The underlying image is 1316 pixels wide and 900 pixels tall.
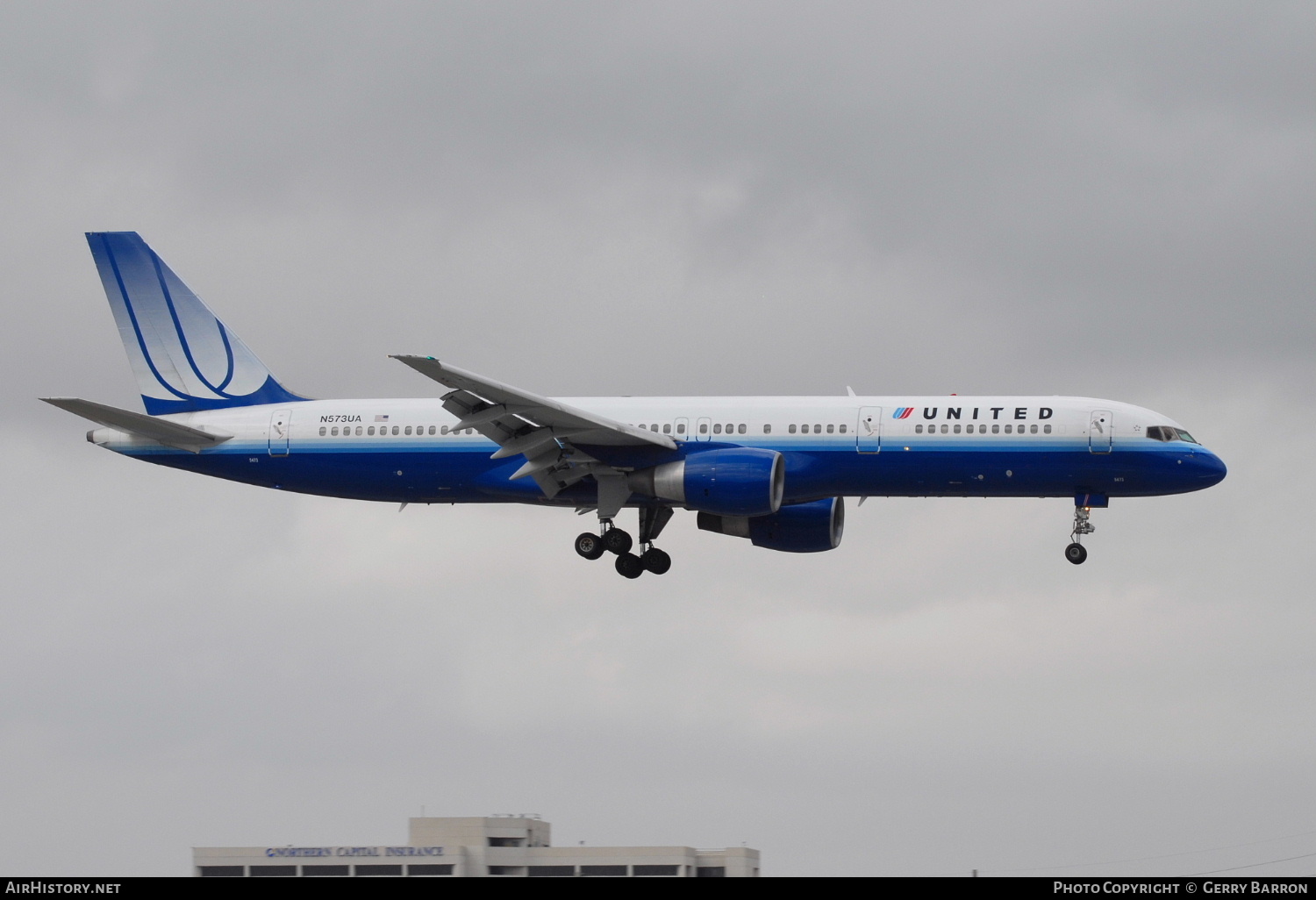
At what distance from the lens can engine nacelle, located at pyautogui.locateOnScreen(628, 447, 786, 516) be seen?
177 ft

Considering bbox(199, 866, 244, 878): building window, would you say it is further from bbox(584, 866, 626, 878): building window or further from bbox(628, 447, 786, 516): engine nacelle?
bbox(628, 447, 786, 516): engine nacelle

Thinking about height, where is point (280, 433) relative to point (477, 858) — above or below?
above

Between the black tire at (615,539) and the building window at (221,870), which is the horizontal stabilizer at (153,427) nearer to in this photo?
the black tire at (615,539)

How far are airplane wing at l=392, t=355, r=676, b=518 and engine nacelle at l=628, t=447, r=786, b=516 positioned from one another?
1.18 metres

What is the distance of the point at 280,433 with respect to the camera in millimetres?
60219

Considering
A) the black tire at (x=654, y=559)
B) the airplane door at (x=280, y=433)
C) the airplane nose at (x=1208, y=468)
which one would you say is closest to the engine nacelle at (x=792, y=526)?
the black tire at (x=654, y=559)

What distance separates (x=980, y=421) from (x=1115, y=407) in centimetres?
429

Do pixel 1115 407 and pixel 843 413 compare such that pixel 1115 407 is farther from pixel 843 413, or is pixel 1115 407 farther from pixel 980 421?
pixel 843 413

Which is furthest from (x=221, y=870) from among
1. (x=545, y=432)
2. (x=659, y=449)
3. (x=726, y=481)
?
(x=726, y=481)

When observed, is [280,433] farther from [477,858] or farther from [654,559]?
[477,858]

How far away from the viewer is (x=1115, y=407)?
55438 mm

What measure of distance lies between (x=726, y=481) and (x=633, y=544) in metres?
6.57

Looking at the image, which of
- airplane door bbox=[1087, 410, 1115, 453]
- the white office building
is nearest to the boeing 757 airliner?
airplane door bbox=[1087, 410, 1115, 453]
